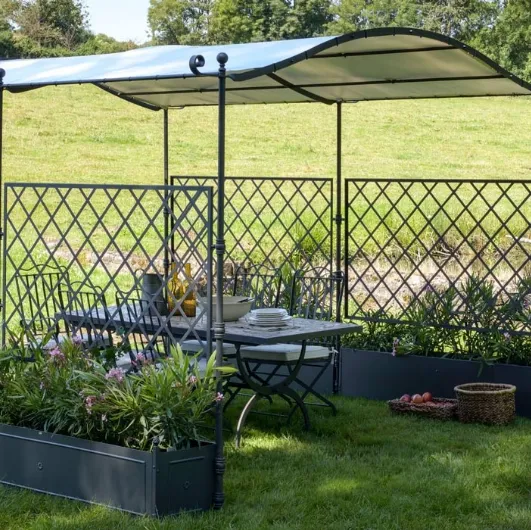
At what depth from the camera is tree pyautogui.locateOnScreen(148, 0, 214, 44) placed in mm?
48375

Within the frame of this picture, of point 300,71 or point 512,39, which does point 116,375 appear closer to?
point 300,71

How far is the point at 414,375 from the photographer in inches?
253

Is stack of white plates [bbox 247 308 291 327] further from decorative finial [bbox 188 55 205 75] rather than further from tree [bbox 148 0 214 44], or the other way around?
tree [bbox 148 0 214 44]

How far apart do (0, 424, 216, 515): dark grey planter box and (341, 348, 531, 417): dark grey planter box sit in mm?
2485

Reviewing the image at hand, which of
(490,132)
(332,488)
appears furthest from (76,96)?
(332,488)

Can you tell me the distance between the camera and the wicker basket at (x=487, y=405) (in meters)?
5.80

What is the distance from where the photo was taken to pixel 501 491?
181 inches

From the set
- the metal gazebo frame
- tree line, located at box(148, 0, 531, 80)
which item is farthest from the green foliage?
tree line, located at box(148, 0, 531, 80)

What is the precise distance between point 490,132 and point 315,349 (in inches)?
665

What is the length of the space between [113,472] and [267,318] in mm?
1513

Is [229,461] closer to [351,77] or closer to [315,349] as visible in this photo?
[315,349]

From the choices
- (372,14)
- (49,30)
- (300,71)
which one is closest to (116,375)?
(300,71)

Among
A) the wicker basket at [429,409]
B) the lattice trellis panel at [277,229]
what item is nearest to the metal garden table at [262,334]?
the wicker basket at [429,409]

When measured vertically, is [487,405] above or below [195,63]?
below
